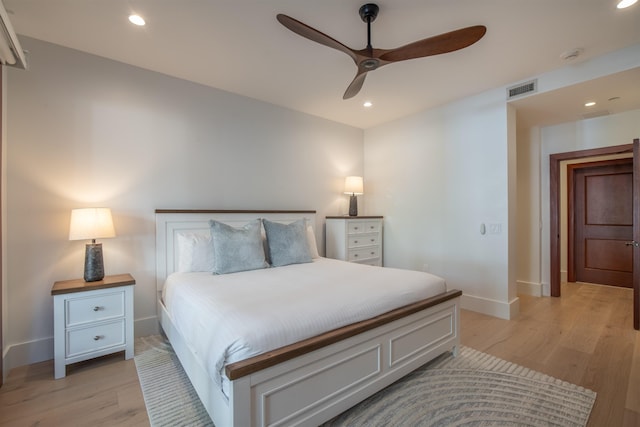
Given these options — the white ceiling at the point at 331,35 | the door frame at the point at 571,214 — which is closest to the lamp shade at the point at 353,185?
the white ceiling at the point at 331,35

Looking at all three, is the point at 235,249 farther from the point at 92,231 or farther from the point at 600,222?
the point at 600,222

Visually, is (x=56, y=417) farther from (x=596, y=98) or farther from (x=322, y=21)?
(x=596, y=98)

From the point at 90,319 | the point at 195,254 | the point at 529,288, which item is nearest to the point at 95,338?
the point at 90,319

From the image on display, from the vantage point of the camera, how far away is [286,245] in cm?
301

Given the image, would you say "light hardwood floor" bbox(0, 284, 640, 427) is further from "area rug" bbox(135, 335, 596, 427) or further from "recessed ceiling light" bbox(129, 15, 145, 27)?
"recessed ceiling light" bbox(129, 15, 145, 27)

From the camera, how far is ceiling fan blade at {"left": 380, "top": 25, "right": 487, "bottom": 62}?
69.4 inches

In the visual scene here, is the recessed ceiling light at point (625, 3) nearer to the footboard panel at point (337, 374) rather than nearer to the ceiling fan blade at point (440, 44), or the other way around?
the ceiling fan blade at point (440, 44)

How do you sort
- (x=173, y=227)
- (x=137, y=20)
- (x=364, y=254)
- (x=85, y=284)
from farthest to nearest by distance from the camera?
(x=364, y=254) → (x=173, y=227) → (x=85, y=284) → (x=137, y=20)

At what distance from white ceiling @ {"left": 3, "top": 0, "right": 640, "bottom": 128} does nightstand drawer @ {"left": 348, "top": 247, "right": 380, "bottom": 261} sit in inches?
84.2

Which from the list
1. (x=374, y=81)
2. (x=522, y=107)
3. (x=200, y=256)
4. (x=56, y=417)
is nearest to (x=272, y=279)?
(x=200, y=256)

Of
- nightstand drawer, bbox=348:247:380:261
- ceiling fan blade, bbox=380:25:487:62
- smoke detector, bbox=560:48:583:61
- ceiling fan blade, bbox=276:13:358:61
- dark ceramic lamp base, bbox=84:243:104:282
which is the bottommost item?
nightstand drawer, bbox=348:247:380:261

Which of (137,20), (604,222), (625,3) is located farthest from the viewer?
(604,222)

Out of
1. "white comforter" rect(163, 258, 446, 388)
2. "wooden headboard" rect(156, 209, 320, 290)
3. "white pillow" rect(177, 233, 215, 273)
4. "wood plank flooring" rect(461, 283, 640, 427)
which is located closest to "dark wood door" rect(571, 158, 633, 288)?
"wood plank flooring" rect(461, 283, 640, 427)

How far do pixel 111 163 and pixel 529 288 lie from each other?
Result: 5.58m
